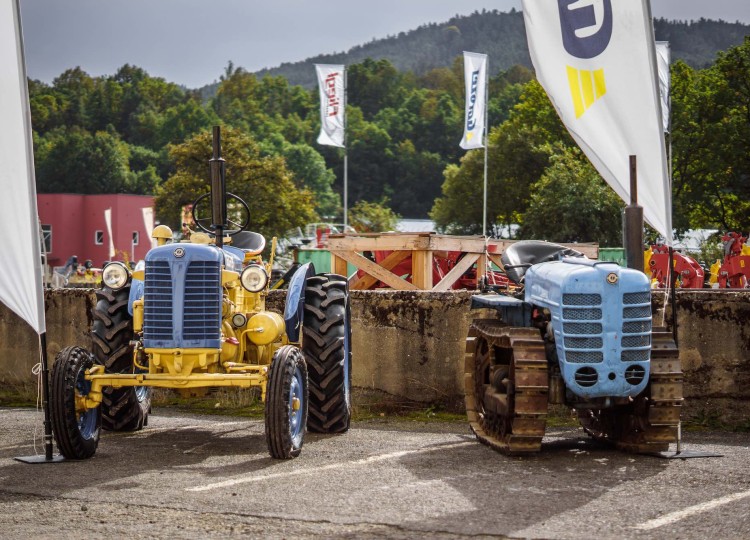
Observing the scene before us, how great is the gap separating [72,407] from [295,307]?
214cm

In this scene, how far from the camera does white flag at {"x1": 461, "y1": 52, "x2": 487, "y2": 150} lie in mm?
44156

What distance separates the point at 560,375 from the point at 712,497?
69.2 inches

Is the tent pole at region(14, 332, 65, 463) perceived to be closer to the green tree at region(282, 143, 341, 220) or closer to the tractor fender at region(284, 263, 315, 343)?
the tractor fender at region(284, 263, 315, 343)

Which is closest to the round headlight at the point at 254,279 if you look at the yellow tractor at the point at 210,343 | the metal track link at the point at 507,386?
the yellow tractor at the point at 210,343

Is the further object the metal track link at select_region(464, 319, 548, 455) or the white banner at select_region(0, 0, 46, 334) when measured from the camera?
the white banner at select_region(0, 0, 46, 334)

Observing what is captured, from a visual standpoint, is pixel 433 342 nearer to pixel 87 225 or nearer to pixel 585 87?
pixel 585 87

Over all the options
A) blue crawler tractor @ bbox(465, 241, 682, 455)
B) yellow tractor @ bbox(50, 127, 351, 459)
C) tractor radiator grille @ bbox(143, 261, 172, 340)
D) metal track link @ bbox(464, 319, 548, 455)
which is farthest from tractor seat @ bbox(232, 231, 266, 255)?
blue crawler tractor @ bbox(465, 241, 682, 455)

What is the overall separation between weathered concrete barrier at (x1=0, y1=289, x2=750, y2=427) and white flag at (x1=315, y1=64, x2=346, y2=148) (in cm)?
3579

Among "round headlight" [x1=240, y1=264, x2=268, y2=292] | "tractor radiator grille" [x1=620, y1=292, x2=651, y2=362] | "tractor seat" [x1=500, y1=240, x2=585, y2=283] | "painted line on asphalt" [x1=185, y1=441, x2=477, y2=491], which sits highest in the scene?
"tractor seat" [x1=500, y1=240, x2=585, y2=283]

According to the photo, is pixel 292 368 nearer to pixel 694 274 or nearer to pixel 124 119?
pixel 694 274

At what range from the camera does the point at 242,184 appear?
69188 millimetres

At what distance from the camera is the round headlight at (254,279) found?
9867mm

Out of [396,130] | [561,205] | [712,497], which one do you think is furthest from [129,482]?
[396,130]

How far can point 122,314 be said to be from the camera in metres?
10.5
